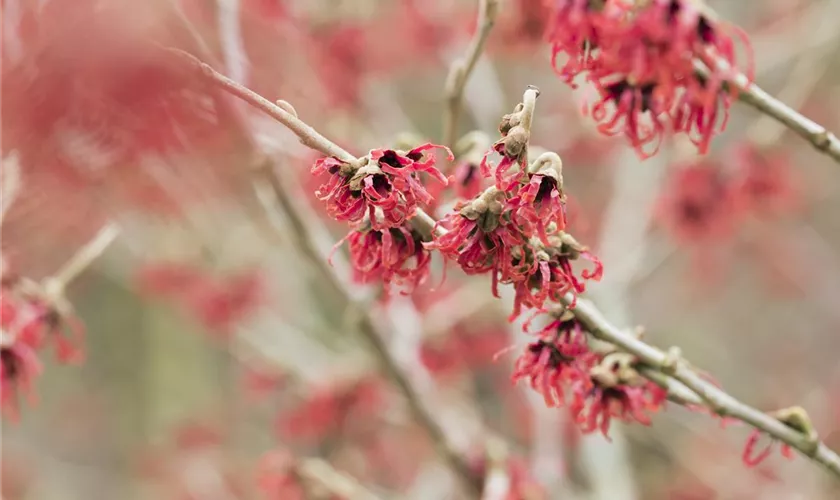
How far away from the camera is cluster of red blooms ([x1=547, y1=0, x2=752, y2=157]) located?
61cm

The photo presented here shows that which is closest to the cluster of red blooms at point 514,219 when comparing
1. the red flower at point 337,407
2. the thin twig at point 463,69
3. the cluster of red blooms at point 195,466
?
the thin twig at point 463,69

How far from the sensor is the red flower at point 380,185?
645mm

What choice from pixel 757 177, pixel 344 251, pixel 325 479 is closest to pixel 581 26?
pixel 325 479

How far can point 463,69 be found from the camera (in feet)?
3.30

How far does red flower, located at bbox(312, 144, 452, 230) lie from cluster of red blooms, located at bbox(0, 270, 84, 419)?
1.96 ft

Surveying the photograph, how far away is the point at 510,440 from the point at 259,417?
1.48 metres

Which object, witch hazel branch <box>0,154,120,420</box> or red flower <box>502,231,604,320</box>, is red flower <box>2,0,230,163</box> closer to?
witch hazel branch <box>0,154,120,420</box>

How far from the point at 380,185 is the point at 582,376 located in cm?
31

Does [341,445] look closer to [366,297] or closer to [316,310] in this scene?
[366,297]

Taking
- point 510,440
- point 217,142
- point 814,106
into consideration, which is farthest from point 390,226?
point 510,440

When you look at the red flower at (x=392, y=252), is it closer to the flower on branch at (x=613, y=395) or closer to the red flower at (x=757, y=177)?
the flower on branch at (x=613, y=395)

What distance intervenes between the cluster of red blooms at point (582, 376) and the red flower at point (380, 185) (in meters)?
0.21

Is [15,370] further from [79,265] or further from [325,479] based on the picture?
[325,479]

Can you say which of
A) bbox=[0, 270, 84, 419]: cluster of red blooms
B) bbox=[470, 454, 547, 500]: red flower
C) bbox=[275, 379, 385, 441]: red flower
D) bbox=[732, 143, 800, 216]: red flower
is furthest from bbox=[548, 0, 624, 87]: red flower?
bbox=[275, 379, 385, 441]: red flower
